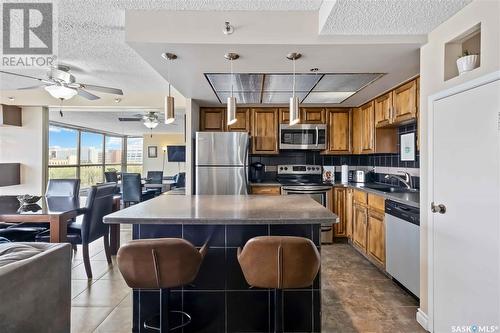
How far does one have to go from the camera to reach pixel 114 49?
278 cm

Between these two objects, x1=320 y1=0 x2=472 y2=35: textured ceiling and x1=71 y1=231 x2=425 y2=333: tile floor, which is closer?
x1=320 y1=0 x2=472 y2=35: textured ceiling

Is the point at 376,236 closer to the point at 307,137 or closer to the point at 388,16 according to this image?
the point at 307,137

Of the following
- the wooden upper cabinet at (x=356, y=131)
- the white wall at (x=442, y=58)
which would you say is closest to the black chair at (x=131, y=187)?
the wooden upper cabinet at (x=356, y=131)

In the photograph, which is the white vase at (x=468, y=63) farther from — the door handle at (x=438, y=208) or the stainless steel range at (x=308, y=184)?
the stainless steel range at (x=308, y=184)

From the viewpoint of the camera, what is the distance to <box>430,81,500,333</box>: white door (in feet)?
5.18

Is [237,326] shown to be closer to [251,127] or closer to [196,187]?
[196,187]

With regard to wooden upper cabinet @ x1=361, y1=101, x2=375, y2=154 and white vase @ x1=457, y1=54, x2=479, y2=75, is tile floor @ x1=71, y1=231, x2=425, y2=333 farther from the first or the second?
white vase @ x1=457, y1=54, x2=479, y2=75

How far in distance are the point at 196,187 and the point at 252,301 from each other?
238 centimetres

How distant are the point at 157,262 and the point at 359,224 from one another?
2.94 m

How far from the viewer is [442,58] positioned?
78.2 inches

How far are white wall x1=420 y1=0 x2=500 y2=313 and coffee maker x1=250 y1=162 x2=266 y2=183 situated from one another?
9.29 ft

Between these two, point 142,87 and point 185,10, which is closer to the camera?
point 185,10

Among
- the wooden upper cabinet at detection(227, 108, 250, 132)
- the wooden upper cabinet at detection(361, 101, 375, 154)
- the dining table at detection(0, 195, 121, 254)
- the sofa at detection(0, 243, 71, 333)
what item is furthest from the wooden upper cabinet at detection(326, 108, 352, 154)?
the sofa at detection(0, 243, 71, 333)

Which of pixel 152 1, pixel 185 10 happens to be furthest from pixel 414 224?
pixel 152 1
